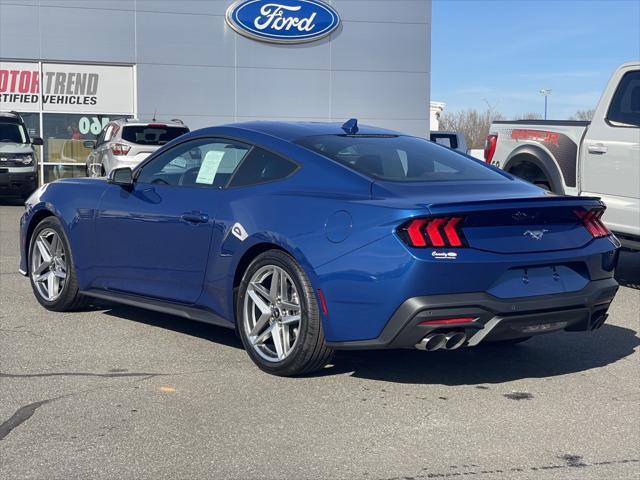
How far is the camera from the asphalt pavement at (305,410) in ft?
13.6

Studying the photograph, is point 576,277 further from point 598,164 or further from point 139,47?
point 139,47

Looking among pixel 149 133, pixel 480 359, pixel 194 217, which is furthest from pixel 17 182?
pixel 480 359

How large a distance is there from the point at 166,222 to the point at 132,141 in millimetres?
12116

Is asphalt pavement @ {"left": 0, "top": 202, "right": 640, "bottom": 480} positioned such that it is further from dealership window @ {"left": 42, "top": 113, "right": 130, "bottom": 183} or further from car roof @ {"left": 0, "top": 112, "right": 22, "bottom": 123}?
dealership window @ {"left": 42, "top": 113, "right": 130, "bottom": 183}

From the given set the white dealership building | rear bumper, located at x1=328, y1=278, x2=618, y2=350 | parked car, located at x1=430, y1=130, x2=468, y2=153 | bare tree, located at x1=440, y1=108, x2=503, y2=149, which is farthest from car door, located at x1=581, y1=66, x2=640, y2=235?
bare tree, located at x1=440, y1=108, x2=503, y2=149

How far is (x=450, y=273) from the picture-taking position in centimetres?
486

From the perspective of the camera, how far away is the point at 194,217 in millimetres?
5969

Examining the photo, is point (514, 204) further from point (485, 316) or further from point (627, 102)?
point (627, 102)

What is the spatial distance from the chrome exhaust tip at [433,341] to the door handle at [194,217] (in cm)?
171

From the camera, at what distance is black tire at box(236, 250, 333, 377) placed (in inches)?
204

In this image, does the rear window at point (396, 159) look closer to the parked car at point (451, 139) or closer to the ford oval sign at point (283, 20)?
the parked car at point (451, 139)

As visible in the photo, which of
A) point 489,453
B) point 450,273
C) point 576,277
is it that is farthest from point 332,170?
point 489,453

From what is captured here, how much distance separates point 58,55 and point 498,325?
22159 mm

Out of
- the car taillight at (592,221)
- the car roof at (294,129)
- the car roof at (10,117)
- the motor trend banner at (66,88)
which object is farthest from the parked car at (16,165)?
the car taillight at (592,221)
